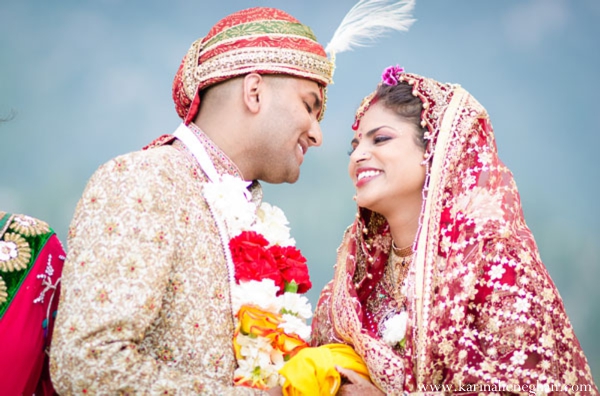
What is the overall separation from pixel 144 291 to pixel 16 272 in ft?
2.09

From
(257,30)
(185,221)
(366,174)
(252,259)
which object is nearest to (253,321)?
(252,259)

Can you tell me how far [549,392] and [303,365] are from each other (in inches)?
34.8

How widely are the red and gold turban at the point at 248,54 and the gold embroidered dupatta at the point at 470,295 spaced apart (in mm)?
587

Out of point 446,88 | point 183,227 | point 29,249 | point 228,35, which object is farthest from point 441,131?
point 29,249

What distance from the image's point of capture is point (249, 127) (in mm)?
2758

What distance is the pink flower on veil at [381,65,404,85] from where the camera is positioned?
317cm

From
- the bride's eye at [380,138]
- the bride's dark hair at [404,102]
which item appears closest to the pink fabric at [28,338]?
the bride's eye at [380,138]

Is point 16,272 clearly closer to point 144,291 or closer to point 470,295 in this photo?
point 144,291

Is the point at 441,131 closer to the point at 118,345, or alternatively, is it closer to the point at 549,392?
the point at 549,392

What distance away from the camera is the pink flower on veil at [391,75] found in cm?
317

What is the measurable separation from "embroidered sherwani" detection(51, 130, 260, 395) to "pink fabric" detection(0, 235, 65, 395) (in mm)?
396

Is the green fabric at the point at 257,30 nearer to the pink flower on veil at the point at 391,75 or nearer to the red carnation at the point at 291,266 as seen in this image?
the pink flower on veil at the point at 391,75

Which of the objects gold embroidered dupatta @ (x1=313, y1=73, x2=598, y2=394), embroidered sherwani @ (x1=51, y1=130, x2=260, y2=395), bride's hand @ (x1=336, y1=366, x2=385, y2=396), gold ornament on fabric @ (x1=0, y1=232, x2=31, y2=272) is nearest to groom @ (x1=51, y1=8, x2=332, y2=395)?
embroidered sherwani @ (x1=51, y1=130, x2=260, y2=395)

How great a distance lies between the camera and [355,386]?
8.66 feet
